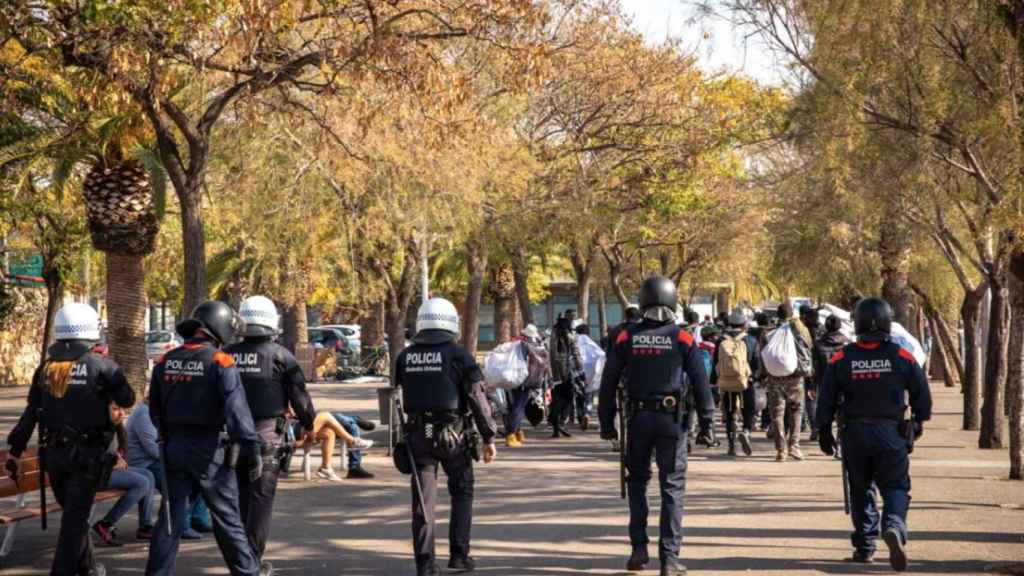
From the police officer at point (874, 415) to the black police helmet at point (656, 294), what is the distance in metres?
1.25

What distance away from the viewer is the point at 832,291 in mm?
34500

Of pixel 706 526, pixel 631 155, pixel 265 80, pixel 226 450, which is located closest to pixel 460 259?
pixel 631 155

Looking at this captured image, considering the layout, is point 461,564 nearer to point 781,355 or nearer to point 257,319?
point 257,319

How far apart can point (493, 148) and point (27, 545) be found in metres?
12.2

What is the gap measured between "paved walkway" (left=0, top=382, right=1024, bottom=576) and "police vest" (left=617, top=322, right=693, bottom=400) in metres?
1.25

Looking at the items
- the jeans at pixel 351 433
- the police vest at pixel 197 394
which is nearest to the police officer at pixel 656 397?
the police vest at pixel 197 394

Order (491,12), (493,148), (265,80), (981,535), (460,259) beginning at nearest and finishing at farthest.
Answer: (981,535), (491,12), (265,80), (493,148), (460,259)

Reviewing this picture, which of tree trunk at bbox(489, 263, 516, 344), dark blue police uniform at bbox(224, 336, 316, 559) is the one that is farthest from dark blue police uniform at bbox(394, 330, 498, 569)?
tree trunk at bbox(489, 263, 516, 344)

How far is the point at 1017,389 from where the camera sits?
13.2 metres

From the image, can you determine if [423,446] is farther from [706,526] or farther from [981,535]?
[981,535]

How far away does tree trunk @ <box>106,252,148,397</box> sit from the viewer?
65.6 ft

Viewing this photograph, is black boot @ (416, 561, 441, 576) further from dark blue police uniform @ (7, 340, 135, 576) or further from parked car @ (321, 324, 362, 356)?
parked car @ (321, 324, 362, 356)

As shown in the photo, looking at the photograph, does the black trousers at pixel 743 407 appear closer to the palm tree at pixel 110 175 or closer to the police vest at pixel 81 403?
the palm tree at pixel 110 175

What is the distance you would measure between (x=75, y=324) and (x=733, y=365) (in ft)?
34.0
